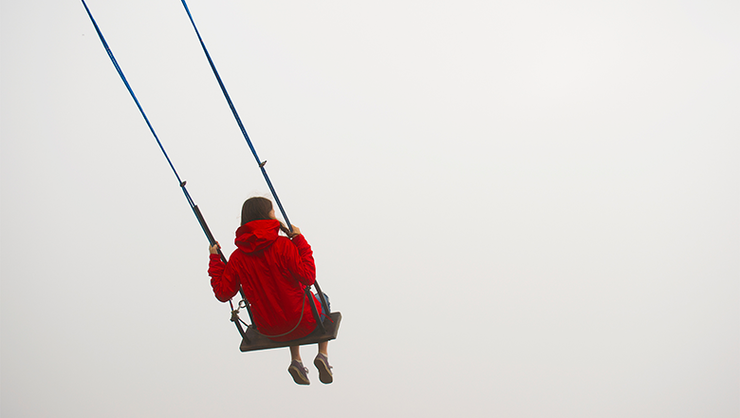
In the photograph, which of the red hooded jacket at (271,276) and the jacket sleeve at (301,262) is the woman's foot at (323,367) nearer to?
the red hooded jacket at (271,276)

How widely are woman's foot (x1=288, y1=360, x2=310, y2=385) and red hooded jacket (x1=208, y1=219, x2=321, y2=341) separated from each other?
6.3 inches

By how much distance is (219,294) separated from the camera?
2.10m

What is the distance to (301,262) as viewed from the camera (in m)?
2.06

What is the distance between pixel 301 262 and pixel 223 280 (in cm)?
33

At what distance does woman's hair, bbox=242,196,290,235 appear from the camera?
2.13 meters

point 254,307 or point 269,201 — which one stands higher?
point 269,201

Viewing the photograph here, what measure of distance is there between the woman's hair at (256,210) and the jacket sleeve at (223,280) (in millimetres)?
201

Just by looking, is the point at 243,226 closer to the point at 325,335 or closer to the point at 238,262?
the point at 238,262

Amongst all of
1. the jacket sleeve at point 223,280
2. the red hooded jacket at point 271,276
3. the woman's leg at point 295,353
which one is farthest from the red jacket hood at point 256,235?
the woman's leg at point 295,353

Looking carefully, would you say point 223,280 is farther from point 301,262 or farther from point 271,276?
point 301,262

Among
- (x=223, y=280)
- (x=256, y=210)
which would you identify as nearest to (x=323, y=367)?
(x=223, y=280)

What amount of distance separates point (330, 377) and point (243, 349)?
381 mm

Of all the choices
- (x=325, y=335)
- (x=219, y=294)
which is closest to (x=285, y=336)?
(x=325, y=335)

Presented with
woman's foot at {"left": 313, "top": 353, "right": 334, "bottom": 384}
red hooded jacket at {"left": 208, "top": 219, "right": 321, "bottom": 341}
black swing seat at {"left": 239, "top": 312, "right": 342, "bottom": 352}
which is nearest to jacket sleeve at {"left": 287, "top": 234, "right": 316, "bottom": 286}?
red hooded jacket at {"left": 208, "top": 219, "right": 321, "bottom": 341}
